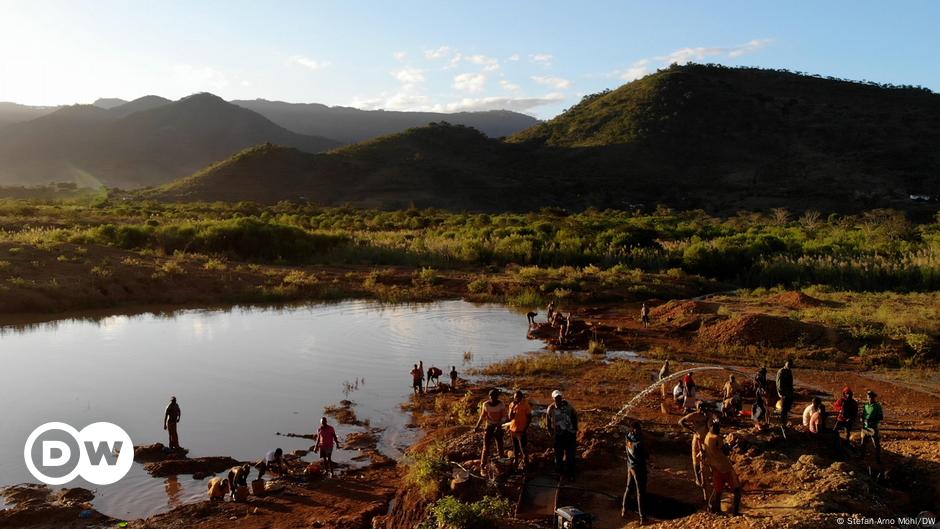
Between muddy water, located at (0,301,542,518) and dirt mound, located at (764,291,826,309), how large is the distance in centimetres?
1055

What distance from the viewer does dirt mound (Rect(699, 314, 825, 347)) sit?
2295cm

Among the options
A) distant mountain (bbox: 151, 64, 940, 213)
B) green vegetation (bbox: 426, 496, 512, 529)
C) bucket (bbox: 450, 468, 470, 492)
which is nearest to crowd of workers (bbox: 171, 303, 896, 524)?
bucket (bbox: 450, 468, 470, 492)

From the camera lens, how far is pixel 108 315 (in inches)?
1159

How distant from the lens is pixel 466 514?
388 inches

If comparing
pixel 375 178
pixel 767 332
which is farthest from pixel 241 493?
pixel 375 178

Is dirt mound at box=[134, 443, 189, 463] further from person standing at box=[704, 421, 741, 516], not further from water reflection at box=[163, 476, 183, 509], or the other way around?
person standing at box=[704, 421, 741, 516]

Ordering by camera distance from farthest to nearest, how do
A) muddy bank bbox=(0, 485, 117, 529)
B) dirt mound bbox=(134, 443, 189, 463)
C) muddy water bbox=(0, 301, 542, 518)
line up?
muddy water bbox=(0, 301, 542, 518)
dirt mound bbox=(134, 443, 189, 463)
muddy bank bbox=(0, 485, 117, 529)

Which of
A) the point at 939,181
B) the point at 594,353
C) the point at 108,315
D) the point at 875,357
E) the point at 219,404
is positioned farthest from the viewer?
the point at 939,181

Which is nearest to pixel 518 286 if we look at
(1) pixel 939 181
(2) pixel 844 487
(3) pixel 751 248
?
(3) pixel 751 248

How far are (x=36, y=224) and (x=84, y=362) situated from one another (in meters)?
34.6

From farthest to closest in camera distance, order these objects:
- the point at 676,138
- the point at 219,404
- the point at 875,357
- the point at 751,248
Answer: the point at 676,138 < the point at 751,248 < the point at 875,357 < the point at 219,404

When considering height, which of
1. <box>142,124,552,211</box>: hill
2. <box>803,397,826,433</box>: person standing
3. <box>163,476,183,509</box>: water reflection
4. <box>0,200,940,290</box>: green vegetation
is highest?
<box>142,124,552,211</box>: hill

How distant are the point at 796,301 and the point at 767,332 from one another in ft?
21.6

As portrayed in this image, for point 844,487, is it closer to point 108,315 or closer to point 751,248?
point 108,315
